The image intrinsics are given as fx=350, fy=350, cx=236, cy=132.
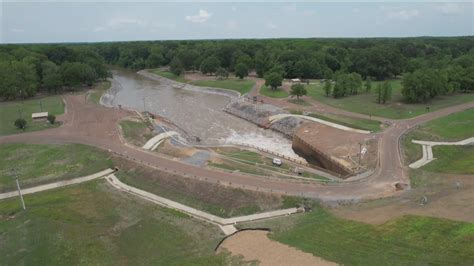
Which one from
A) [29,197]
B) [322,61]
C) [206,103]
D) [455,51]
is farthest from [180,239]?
[455,51]

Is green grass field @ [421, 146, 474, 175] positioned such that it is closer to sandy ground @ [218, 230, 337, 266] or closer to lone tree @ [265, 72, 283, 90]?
sandy ground @ [218, 230, 337, 266]

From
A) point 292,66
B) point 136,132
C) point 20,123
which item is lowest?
point 136,132

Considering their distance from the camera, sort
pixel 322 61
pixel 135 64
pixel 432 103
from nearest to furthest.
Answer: pixel 432 103 < pixel 322 61 < pixel 135 64

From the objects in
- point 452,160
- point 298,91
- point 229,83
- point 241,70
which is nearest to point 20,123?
point 298,91

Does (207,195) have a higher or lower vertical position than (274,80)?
lower

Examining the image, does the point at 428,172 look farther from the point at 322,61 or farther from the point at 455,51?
the point at 455,51

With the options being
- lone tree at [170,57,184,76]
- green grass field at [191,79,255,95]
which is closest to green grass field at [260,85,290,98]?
green grass field at [191,79,255,95]

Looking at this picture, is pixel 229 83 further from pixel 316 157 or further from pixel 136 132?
pixel 316 157
